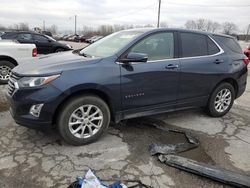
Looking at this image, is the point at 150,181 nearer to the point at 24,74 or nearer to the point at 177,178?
the point at 177,178

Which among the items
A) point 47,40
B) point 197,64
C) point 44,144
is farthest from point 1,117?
point 47,40

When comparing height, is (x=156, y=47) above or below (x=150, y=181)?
above

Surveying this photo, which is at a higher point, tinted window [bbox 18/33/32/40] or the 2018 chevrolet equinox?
tinted window [bbox 18/33/32/40]

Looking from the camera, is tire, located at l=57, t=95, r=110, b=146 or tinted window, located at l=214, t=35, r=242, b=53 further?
→ tinted window, located at l=214, t=35, r=242, b=53

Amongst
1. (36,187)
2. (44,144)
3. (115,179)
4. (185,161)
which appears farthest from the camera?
(44,144)

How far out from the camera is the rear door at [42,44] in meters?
11.2

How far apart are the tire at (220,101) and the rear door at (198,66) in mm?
201

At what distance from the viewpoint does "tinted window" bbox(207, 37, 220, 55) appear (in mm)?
4411

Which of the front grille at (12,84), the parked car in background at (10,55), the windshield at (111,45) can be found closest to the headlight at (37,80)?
the front grille at (12,84)

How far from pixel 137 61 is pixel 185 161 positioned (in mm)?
1517

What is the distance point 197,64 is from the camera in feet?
13.7

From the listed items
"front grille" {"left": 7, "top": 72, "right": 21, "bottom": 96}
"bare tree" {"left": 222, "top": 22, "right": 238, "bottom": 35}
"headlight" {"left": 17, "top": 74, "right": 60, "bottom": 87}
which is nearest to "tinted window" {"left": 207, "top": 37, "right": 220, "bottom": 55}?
"headlight" {"left": 17, "top": 74, "right": 60, "bottom": 87}

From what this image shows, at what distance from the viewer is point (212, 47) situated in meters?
4.45

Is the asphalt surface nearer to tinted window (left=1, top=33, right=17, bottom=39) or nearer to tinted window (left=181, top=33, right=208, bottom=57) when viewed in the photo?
tinted window (left=181, top=33, right=208, bottom=57)
